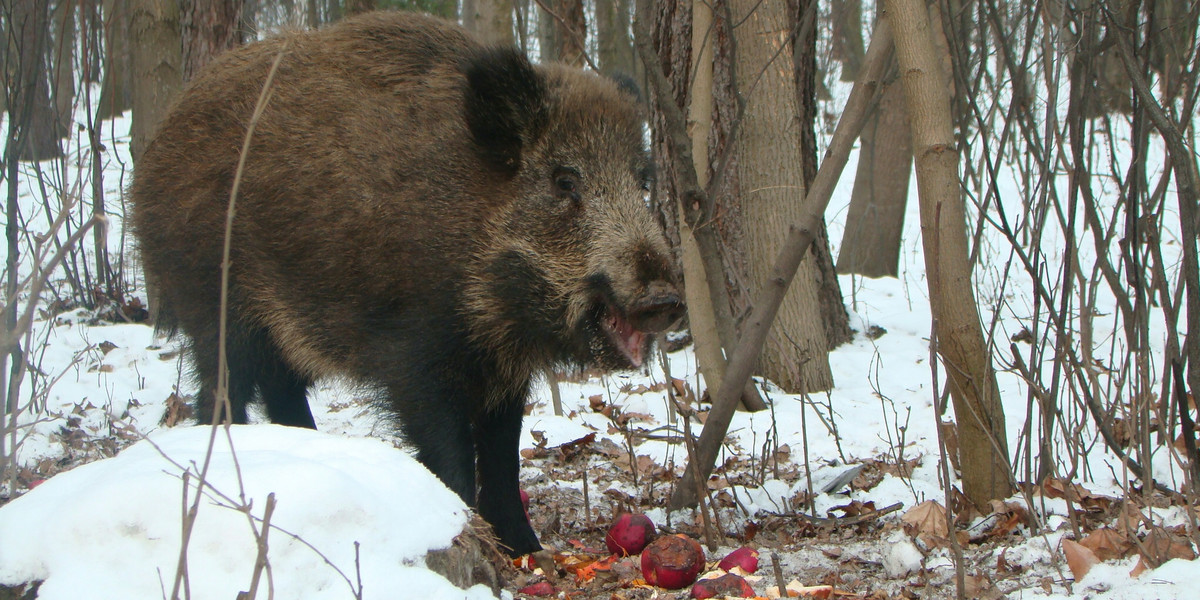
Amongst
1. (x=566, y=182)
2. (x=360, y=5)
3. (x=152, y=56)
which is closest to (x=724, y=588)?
(x=566, y=182)

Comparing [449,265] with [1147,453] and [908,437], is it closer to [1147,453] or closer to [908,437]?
[1147,453]

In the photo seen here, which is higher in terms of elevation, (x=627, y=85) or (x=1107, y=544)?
(x=627, y=85)

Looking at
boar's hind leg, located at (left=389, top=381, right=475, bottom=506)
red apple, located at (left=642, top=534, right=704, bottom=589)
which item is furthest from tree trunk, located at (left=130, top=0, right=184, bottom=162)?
red apple, located at (left=642, top=534, right=704, bottom=589)

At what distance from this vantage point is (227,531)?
1984 mm

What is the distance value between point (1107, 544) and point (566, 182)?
6.29 ft

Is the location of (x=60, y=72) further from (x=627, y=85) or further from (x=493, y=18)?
(x=627, y=85)

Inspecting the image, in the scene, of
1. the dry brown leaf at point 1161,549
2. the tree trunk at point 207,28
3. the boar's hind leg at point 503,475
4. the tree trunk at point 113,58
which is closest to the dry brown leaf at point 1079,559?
the dry brown leaf at point 1161,549

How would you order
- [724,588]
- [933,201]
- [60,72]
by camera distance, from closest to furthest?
[724,588] < [933,201] < [60,72]

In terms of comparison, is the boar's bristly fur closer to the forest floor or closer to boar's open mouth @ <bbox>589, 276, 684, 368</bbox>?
boar's open mouth @ <bbox>589, 276, 684, 368</bbox>

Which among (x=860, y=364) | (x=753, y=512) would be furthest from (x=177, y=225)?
(x=860, y=364)

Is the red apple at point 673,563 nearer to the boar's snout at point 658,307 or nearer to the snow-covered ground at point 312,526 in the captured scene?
the snow-covered ground at point 312,526

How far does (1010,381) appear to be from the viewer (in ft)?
19.1

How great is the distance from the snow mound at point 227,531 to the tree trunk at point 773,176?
11.6ft

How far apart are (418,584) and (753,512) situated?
1.80 m
